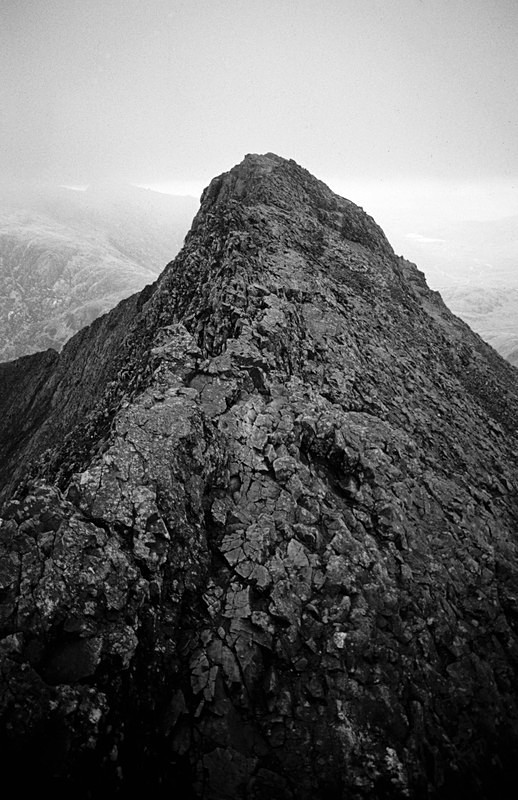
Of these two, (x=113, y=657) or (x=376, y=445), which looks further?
(x=376, y=445)

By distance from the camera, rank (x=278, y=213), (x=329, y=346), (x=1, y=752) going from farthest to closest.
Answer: (x=278, y=213) < (x=329, y=346) < (x=1, y=752)

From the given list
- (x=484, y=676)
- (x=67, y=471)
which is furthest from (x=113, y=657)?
(x=484, y=676)

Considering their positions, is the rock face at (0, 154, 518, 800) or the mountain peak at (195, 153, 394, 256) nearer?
the rock face at (0, 154, 518, 800)

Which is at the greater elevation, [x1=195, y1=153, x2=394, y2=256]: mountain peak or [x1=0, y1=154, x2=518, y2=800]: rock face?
[x1=195, y1=153, x2=394, y2=256]: mountain peak

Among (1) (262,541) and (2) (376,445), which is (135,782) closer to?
(1) (262,541)

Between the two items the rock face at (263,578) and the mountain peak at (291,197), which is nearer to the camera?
the rock face at (263,578)

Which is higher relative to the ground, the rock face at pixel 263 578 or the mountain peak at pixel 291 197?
the mountain peak at pixel 291 197

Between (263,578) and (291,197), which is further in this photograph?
(291,197)

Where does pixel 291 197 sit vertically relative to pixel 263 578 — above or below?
above
